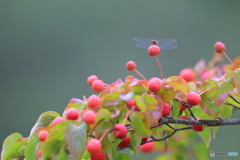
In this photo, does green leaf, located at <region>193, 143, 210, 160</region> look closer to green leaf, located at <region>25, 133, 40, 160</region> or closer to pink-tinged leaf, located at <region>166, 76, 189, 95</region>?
pink-tinged leaf, located at <region>166, 76, 189, 95</region>

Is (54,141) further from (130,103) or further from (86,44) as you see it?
(86,44)

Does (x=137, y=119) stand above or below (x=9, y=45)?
below

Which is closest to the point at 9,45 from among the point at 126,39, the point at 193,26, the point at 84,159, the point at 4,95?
the point at 4,95

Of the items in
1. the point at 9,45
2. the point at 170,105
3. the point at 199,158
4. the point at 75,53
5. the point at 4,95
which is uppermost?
the point at 9,45

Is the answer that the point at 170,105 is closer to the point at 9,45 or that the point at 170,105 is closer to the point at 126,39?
the point at 126,39

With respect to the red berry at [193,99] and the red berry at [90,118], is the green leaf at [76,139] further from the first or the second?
the red berry at [193,99]

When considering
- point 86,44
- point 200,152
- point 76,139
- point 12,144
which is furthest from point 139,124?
point 86,44
